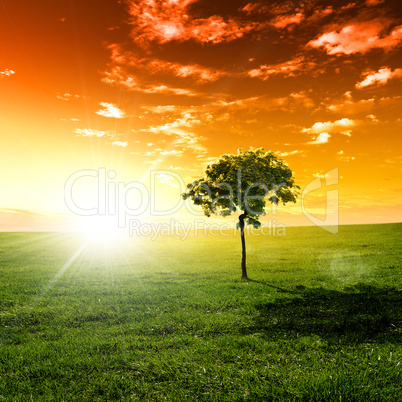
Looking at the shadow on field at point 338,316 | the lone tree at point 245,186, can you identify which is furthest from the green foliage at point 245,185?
the shadow on field at point 338,316

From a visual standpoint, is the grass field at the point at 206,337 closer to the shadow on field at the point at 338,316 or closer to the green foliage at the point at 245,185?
the shadow on field at the point at 338,316

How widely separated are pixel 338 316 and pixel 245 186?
11.4 m

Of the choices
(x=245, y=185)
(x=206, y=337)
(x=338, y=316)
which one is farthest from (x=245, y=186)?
(x=206, y=337)

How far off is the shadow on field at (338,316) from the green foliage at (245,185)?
7.68m

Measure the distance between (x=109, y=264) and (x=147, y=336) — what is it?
83.1 feet

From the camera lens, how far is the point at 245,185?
23.3 meters

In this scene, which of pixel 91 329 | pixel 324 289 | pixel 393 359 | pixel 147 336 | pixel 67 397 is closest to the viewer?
pixel 67 397

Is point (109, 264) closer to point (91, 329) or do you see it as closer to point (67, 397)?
point (91, 329)

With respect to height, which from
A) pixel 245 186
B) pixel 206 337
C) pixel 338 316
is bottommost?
pixel 206 337

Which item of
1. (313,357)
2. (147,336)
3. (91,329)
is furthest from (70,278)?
(313,357)

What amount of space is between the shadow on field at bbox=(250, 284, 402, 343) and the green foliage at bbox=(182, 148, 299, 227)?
7.68 meters

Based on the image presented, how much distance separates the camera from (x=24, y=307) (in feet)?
59.6

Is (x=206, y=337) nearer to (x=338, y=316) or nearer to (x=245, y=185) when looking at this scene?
(x=338, y=316)

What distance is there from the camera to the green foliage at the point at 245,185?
23000mm
